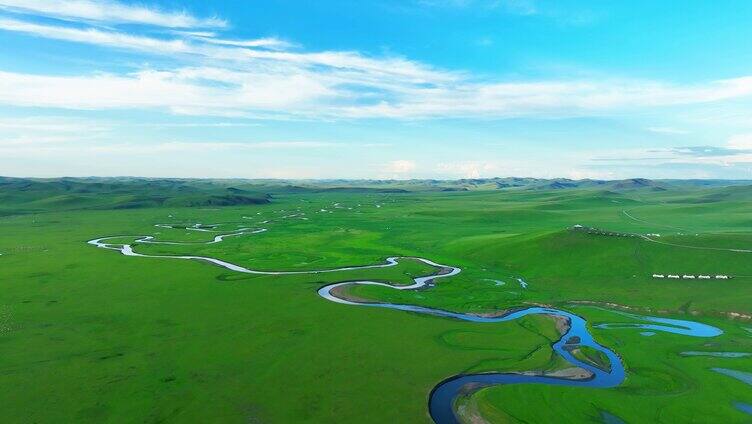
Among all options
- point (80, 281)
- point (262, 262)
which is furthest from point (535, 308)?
point (80, 281)

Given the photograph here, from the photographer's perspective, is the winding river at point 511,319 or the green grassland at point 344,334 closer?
the green grassland at point 344,334

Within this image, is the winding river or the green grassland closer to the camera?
the green grassland

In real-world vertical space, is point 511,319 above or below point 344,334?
below

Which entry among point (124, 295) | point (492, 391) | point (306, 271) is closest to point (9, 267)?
point (124, 295)

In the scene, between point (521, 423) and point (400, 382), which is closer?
point (521, 423)

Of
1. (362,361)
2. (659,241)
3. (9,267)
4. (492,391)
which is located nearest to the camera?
(492,391)

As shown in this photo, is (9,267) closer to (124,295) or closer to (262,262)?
(124,295)

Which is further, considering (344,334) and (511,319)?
(511,319)

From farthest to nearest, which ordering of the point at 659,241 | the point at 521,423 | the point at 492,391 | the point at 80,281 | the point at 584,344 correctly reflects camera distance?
1. the point at 659,241
2. the point at 80,281
3. the point at 584,344
4. the point at 492,391
5. the point at 521,423
